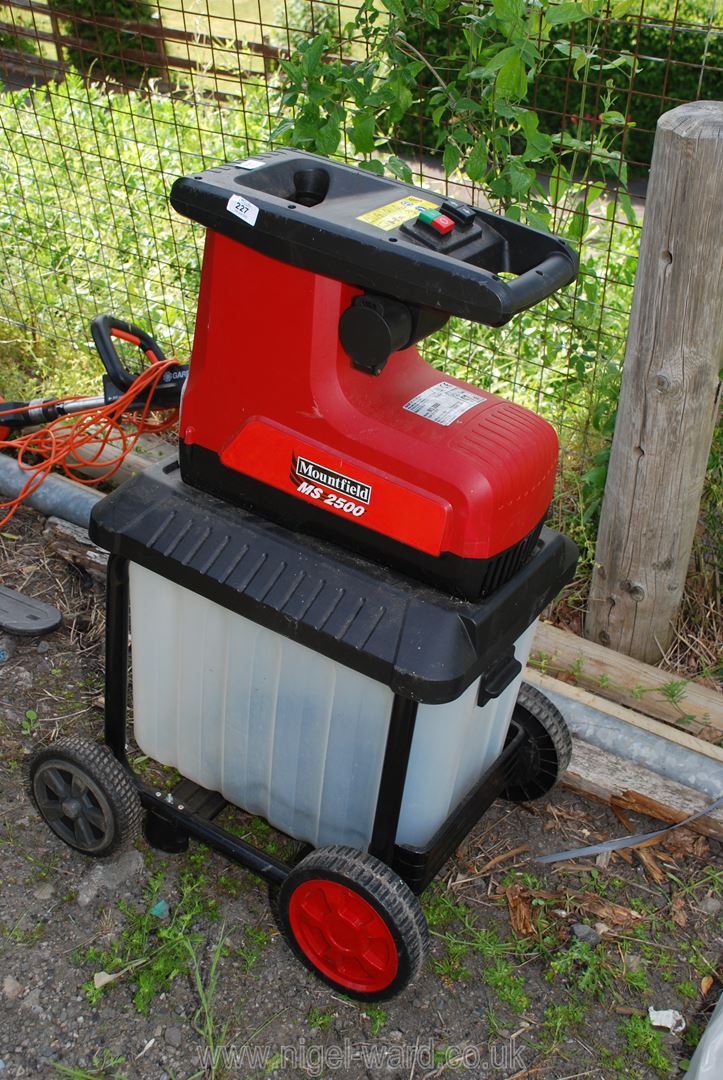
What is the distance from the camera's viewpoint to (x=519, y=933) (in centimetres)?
222

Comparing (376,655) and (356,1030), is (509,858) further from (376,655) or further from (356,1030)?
(376,655)

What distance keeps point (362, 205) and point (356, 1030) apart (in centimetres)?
147

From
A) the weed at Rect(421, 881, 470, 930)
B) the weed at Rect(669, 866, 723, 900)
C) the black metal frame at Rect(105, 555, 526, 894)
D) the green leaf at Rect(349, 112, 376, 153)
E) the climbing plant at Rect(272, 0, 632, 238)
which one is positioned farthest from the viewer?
the green leaf at Rect(349, 112, 376, 153)

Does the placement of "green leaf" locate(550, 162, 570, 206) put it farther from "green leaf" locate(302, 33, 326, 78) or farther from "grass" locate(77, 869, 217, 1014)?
"grass" locate(77, 869, 217, 1014)

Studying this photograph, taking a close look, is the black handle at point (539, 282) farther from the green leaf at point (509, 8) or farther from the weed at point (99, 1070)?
the weed at point (99, 1070)

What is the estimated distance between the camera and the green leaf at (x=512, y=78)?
2.43m

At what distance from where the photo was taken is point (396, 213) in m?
1.65

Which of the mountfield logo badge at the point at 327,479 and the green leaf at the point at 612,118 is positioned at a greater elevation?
the green leaf at the point at 612,118

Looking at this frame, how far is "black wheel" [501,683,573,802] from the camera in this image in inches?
90.8

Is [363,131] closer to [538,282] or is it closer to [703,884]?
[538,282]

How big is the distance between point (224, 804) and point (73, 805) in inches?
11.8

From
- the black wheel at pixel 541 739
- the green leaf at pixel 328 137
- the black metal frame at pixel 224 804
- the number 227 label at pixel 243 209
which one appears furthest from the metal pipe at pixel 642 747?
the green leaf at pixel 328 137

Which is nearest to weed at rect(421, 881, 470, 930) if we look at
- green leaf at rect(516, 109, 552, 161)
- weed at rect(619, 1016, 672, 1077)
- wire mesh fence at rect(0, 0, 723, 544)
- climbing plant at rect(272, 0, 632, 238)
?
weed at rect(619, 1016, 672, 1077)

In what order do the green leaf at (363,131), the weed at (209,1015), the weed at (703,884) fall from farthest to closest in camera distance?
the green leaf at (363,131) → the weed at (703,884) → the weed at (209,1015)
